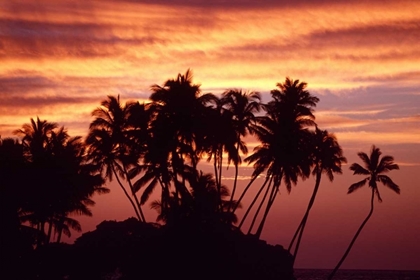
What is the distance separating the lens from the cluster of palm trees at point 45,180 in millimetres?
55156

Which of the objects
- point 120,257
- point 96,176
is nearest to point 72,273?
point 120,257

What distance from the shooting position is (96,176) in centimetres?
6225

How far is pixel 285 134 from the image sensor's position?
59.3 metres

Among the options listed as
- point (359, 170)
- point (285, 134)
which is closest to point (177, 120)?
point (285, 134)

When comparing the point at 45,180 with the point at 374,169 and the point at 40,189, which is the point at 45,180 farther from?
the point at 374,169

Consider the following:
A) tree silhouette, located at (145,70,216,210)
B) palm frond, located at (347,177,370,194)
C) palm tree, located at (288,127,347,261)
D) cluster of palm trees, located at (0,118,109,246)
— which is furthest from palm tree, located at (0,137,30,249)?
palm frond, located at (347,177,370,194)

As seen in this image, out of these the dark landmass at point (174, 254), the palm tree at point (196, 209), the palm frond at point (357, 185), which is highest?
the palm frond at point (357, 185)

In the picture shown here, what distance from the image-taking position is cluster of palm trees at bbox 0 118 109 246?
55.2 metres

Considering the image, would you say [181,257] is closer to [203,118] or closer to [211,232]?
[211,232]

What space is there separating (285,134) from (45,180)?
20.1 m

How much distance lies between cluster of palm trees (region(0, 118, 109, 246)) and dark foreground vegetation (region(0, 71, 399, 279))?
0.09 m

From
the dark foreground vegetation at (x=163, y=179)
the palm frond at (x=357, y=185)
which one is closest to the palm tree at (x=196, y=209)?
the dark foreground vegetation at (x=163, y=179)

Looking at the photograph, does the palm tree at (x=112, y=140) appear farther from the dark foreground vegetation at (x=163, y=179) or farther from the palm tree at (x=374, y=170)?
the palm tree at (x=374, y=170)

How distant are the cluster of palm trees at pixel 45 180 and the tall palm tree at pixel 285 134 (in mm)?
14546
